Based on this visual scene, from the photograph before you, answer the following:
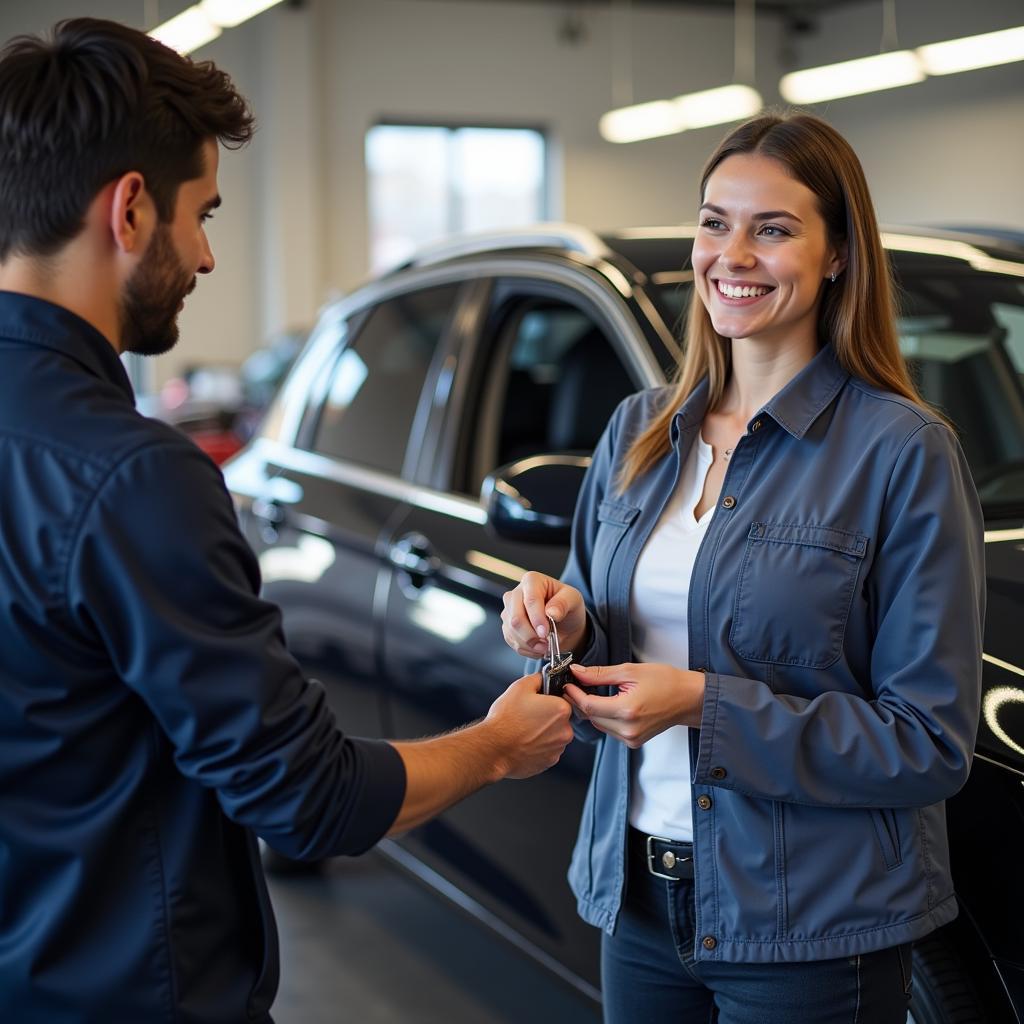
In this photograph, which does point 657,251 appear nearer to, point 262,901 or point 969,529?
point 969,529

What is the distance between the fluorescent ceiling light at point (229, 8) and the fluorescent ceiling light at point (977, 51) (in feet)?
14.5

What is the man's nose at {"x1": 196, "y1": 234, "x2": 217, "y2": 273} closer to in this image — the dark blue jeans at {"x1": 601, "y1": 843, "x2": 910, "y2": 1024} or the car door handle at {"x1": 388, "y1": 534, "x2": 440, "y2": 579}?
the dark blue jeans at {"x1": 601, "y1": 843, "x2": 910, "y2": 1024}

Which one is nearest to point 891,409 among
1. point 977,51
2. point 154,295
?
point 154,295

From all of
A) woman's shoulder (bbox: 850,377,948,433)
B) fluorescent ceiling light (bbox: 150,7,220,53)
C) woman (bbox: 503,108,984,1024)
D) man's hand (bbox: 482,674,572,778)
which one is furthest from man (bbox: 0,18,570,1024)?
fluorescent ceiling light (bbox: 150,7,220,53)

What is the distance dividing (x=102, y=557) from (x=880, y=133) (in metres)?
14.6

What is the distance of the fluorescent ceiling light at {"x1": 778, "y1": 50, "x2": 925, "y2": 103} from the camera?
31.2ft

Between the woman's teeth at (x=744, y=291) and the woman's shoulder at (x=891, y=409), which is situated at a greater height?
the woman's teeth at (x=744, y=291)

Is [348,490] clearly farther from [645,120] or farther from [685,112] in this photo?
[645,120]

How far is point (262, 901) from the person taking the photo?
4.42ft

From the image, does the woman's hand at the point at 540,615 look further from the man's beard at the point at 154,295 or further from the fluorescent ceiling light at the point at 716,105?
the fluorescent ceiling light at the point at 716,105

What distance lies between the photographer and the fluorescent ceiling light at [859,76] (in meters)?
9.50

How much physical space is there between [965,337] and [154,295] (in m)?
1.65

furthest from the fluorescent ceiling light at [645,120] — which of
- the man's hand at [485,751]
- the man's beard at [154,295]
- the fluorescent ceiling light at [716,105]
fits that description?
the man's beard at [154,295]

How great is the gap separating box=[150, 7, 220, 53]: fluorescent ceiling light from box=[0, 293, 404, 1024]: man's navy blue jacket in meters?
8.07
